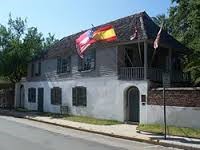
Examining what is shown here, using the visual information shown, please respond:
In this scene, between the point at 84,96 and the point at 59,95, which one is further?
the point at 59,95

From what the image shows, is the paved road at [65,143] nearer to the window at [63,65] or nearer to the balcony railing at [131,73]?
the balcony railing at [131,73]

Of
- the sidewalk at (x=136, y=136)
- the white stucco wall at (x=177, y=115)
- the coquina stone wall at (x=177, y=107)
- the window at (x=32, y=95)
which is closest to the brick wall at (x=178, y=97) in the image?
the coquina stone wall at (x=177, y=107)

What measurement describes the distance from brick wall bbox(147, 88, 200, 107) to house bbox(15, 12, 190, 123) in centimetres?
70

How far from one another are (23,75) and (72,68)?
1417 centimetres

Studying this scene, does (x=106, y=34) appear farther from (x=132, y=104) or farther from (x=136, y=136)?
(x=136, y=136)

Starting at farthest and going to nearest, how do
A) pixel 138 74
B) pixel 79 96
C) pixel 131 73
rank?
pixel 79 96 < pixel 131 73 < pixel 138 74

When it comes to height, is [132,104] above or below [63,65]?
below

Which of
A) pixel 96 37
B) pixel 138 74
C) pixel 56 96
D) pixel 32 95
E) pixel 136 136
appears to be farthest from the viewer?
pixel 32 95

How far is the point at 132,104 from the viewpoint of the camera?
84.1ft

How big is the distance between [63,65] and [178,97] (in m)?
13.9

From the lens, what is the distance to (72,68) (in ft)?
105

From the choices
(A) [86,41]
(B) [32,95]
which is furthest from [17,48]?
(A) [86,41]

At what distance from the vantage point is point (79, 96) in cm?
3089

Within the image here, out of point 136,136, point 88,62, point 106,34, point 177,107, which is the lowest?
point 136,136
